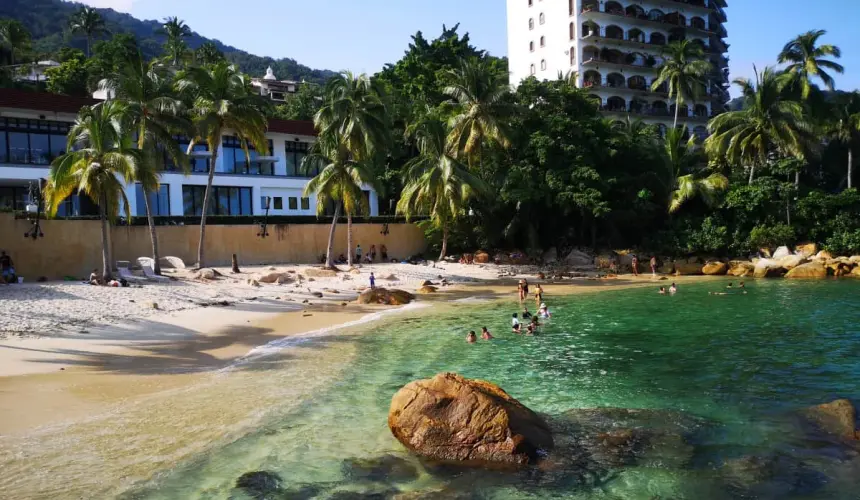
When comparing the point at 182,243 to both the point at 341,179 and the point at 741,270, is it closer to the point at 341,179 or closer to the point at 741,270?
the point at 341,179

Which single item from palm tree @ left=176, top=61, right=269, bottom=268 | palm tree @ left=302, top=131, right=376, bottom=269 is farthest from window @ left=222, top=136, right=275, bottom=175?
palm tree @ left=176, top=61, right=269, bottom=268

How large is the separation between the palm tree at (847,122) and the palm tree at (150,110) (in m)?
49.4

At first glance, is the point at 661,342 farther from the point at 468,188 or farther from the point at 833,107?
the point at 833,107

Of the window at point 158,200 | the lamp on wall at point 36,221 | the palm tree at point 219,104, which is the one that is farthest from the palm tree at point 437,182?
the lamp on wall at point 36,221

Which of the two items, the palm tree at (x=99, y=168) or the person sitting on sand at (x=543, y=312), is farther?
the person sitting on sand at (x=543, y=312)

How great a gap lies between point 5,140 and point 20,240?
13967mm

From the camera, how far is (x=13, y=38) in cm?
7162

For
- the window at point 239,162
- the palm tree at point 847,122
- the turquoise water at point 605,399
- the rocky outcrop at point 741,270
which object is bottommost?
the turquoise water at point 605,399

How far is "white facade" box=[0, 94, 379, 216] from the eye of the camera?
120ft

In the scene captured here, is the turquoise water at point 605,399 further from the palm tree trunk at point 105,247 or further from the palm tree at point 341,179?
the palm tree at point 341,179

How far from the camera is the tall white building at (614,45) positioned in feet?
226

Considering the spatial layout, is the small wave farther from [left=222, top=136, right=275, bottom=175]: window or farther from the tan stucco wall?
[left=222, top=136, right=275, bottom=175]: window

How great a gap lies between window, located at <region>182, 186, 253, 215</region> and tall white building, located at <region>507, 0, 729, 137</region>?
3666 centimetres

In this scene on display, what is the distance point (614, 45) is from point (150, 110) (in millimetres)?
56110
